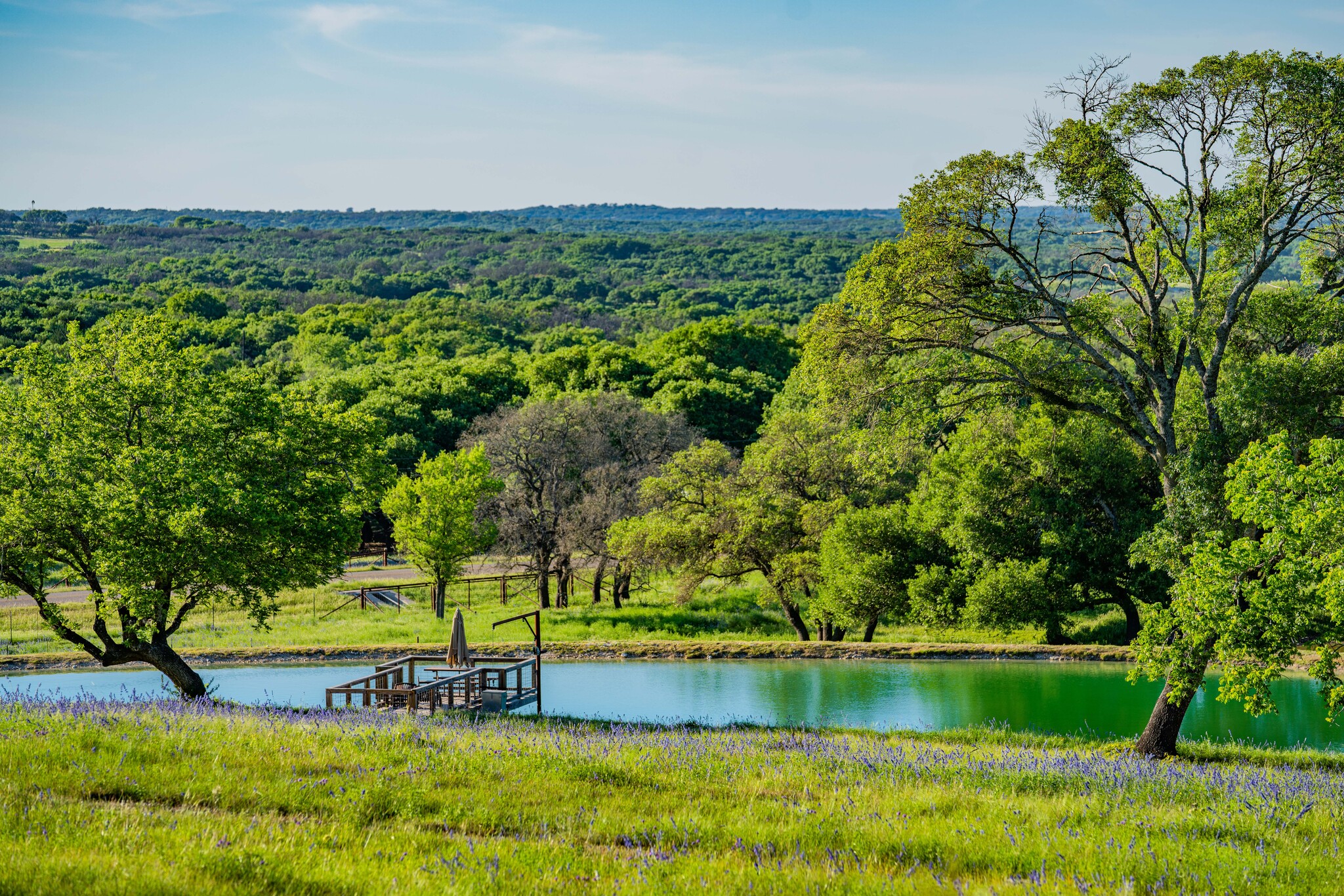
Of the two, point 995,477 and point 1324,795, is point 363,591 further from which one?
point 1324,795

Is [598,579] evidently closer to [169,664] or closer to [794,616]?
[794,616]

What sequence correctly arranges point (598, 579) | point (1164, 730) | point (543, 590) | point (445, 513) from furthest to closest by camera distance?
point (543, 590) < point (598, 579) < point (445, 513) < point (1164, 730)

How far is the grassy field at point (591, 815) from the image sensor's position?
18.1 feet

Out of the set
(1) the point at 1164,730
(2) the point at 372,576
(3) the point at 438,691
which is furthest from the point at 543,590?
(1) the point at 1164,730

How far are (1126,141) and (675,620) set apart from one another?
2296 cm

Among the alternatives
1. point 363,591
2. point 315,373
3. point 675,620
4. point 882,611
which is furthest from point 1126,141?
point 315,373

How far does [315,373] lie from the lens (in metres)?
84.3

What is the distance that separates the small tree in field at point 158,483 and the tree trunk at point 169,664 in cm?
3

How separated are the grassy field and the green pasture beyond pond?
20715 mm

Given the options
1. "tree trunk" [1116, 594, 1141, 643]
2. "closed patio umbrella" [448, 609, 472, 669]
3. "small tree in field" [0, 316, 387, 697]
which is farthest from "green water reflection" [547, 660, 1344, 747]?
"small tree in field" [0, 316, 387, 697]

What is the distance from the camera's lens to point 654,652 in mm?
29125

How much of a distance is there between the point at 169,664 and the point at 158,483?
3958mm

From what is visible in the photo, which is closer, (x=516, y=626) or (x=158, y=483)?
(x=158, y=483)

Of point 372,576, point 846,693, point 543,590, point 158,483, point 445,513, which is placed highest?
point 158,483
